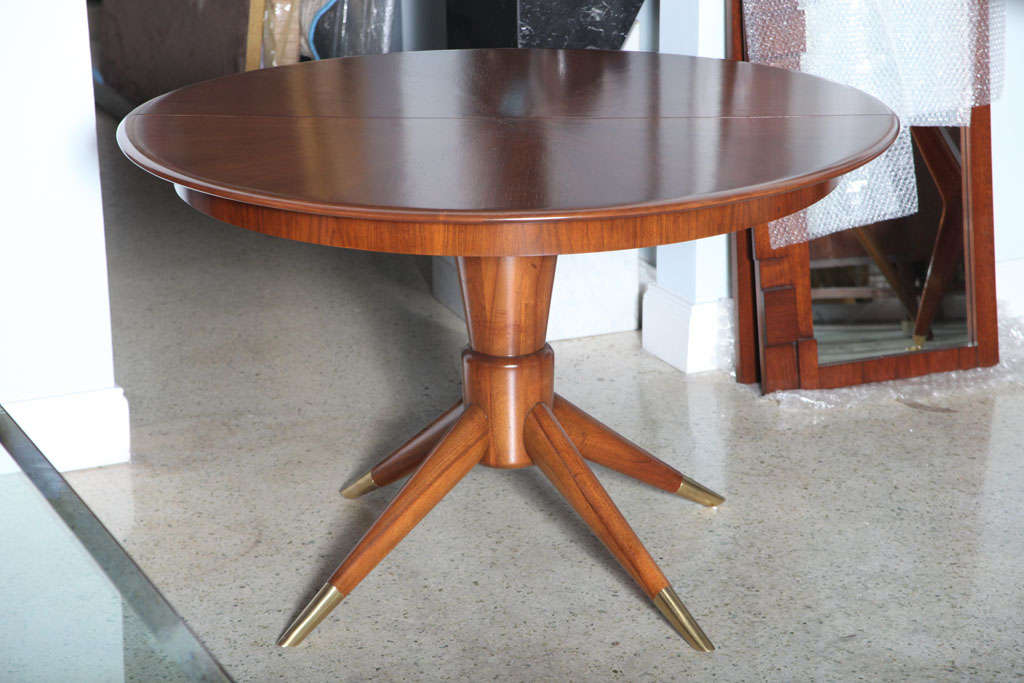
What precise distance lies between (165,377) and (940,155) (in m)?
1.85

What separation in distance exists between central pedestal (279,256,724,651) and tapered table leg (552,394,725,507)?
0.04 metres

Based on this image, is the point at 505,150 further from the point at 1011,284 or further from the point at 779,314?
the point at 1011,284

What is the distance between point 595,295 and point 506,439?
3.50ft

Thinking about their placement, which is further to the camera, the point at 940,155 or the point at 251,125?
the point at 940,155

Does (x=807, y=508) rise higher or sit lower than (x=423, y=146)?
lower

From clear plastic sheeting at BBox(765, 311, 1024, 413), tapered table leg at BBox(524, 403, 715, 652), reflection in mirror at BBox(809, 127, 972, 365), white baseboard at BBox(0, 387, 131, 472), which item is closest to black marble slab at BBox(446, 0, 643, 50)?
reflection in mirror at BBox(809, 127, 972, 365)

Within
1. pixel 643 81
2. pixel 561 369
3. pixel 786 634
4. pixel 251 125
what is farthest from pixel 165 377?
pixel 786 634

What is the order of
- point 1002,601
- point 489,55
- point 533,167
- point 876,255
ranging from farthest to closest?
point 876,255 → point 489,55 → point 1002,601 → point 533,167

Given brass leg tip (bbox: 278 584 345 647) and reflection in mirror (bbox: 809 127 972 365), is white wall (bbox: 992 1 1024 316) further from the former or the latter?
brass leg tip (bbox: 278 584 345 647)

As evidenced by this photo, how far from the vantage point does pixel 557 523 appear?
1.99 meters

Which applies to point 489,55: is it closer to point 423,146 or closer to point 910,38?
point 423,146

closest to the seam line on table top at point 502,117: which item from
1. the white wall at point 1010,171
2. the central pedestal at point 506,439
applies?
the central pedestal at point 506,439

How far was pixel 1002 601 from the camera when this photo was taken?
1.75 meters

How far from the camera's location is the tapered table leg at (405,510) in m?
1.66
